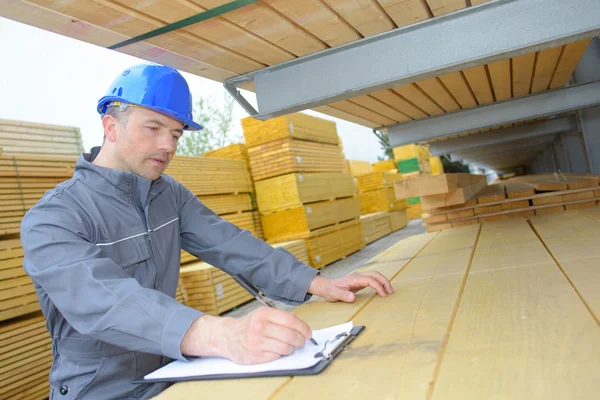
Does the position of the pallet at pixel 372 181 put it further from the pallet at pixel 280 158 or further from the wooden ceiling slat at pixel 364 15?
the wooden ceiling slat at pixel 364 15

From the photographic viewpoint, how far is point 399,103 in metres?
4.22

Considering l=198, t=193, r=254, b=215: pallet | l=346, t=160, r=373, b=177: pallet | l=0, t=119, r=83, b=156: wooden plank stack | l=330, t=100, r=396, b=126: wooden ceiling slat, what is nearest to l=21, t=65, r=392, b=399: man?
l=330, t=100, r=396, b=126: wooden ceiling slat

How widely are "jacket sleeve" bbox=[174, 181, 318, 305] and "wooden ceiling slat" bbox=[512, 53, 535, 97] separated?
7.82 ft

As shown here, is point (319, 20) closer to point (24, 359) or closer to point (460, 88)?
point (460, 88)

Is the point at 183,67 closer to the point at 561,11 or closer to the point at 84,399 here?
the point at 84,399

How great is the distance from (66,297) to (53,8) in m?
0.98

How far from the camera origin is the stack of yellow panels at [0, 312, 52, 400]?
16.4 ft

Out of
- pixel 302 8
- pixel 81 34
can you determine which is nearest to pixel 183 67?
pixel 81 34

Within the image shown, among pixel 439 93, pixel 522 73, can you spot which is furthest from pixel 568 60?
pixel 439 93

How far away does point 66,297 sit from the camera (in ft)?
4.94

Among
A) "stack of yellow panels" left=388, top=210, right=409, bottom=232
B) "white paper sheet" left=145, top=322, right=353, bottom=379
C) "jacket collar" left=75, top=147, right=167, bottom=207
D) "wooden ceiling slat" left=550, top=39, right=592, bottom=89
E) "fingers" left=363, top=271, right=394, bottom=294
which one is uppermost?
"wooden ceiling slat" left=550, top=39, right=592, bottom=89

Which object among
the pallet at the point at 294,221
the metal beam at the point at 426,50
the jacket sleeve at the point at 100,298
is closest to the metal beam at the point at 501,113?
the metal beam at the point at 426,50

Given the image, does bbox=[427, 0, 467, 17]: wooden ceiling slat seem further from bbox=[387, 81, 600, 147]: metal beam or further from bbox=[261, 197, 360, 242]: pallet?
bbox=[261, 197, 360, 242]: pallet

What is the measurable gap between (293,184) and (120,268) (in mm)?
8646
